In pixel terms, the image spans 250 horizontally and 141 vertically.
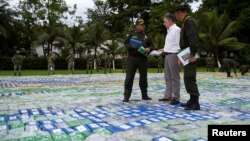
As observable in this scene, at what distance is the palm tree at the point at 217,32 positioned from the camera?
30.8 m

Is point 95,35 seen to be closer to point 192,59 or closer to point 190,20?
point 190,20

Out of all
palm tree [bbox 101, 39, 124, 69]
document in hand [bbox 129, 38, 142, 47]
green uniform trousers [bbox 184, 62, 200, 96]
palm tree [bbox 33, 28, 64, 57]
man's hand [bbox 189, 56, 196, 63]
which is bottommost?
green uniform trousers [bbox 184, 62, 200, 96]

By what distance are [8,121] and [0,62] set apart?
2506cm

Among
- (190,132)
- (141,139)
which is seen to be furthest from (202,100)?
(141,139)

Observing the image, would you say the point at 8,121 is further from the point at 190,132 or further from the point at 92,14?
the point at 92,14

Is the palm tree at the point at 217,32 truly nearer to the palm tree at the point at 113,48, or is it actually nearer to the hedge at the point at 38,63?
the hedge at the point at 38,63

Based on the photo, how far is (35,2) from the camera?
36656 millimetres

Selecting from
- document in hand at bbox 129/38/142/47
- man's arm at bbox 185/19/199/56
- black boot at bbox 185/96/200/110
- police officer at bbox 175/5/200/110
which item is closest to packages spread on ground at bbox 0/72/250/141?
black boot at bbox 185/96/200/110

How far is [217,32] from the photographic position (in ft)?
103

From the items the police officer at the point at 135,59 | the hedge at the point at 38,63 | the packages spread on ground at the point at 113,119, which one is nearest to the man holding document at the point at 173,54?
the packages spread on ground at the point at 113,119

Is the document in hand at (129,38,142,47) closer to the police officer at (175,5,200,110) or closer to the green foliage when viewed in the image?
the police officer at (175,5,200,110)

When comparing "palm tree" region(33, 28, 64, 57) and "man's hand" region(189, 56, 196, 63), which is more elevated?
"palm tree" region(33, 28, 64, 57)

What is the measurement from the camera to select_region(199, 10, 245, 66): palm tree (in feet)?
101

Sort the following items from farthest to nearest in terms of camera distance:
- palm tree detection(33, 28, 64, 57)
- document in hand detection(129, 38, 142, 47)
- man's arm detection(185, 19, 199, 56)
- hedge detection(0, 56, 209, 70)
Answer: palm tree detection(33, 28, 64, 57), hedge detection(0, 56, 209, 70), document in hand detection(129, 38, 142, 47), man's arm detection(185, 19, 199, 56)
